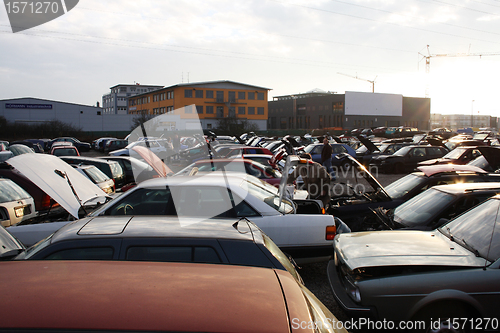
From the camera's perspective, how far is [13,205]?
647 cm

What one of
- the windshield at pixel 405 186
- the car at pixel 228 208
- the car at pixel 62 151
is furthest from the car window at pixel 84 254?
the car at pixel 62 151

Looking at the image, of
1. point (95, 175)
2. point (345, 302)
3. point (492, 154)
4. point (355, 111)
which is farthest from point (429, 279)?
point (355, 111)

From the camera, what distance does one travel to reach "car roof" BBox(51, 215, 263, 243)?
114 inches

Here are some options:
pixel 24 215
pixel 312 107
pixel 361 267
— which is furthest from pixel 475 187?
pixel 312 107

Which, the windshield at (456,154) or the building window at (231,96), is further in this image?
the building window at (231,96)

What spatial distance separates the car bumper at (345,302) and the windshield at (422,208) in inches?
76.9

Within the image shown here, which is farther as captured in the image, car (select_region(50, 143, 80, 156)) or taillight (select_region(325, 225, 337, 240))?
car (select_region(50, 143, 80, 156))

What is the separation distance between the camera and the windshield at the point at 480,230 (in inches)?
144

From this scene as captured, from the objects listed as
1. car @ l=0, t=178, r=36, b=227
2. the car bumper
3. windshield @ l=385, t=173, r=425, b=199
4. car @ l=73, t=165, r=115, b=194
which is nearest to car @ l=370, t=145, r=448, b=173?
windshield @ l=385, t=173, r=425, b=199

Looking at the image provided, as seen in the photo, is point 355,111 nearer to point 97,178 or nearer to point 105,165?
point 105,165

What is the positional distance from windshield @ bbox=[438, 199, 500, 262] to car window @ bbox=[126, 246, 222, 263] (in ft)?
9.58

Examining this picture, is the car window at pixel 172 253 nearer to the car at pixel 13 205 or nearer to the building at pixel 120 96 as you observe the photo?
the car at pixel 13 205

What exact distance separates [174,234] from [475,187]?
496cm

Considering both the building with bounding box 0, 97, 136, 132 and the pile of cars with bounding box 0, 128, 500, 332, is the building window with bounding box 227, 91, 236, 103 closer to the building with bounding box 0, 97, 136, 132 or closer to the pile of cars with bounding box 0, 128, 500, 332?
the building with bounding box 0, 97, 136, 132
